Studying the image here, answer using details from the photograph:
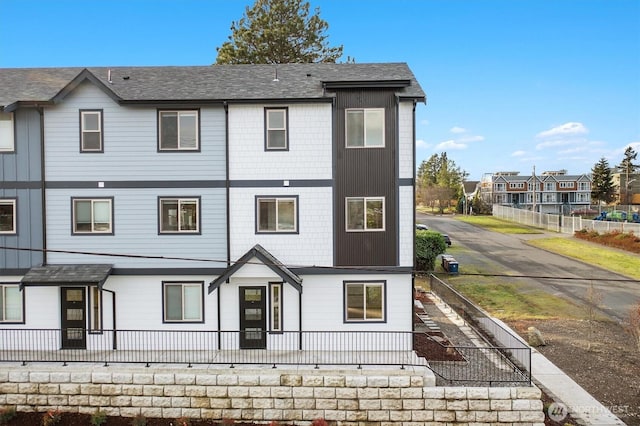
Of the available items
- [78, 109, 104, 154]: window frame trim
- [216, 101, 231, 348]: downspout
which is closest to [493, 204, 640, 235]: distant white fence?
[216, 101, 231, 348]: downspout

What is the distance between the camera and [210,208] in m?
14.1

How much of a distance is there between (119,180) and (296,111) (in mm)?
6320

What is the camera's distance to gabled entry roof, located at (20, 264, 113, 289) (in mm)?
13273

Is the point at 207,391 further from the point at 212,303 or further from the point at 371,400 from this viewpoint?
the point at 371,400

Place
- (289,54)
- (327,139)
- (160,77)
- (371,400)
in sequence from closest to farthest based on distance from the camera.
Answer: (371,400)
(327,139)
(160,77)
(289,54)

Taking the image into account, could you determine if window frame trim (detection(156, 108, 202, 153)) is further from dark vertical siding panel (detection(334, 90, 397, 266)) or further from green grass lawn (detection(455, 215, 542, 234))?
green grass lawn (detection(455, 215, 542, 234))

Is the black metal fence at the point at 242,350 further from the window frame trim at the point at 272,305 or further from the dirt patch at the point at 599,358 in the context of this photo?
the dirt patch at the point at 599,358

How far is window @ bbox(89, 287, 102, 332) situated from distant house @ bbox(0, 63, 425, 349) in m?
0.05

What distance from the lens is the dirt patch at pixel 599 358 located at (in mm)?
12445

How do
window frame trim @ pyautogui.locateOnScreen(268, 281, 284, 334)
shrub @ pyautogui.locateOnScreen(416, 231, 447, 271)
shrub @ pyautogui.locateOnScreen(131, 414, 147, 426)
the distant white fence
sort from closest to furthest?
shrub @ pyautogui.locateOnScreen(131, 414, 147, 426), window frame trim @ pyautogui.locateOnScreen(268, 281, 284, 334), shrub @ pyautogui.locateOnScreen(416, 231, 447, 271), the distant white fence

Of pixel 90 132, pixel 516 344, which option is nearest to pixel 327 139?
pixel 90 132

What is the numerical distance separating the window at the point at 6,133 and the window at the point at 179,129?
193 inches

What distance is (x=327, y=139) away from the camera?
13.9m

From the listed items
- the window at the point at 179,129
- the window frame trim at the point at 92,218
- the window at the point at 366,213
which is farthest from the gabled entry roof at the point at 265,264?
the window at the point at 179,129
